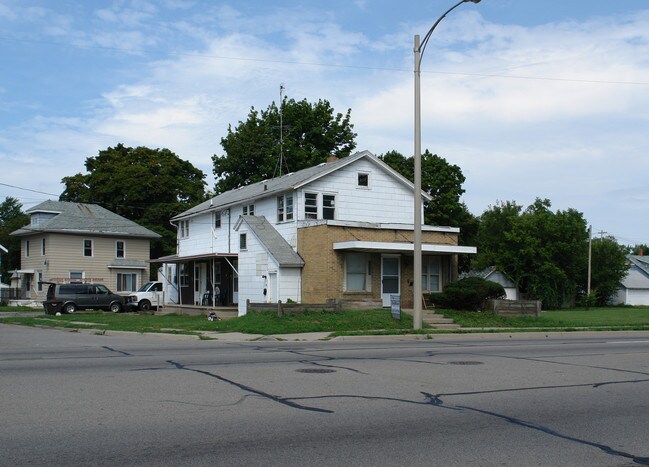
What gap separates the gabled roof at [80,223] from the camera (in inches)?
2080

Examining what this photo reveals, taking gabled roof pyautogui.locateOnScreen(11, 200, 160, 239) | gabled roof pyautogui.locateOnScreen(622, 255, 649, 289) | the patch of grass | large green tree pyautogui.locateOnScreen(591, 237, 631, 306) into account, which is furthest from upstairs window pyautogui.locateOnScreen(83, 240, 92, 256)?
gabled roof pyautogui.locateOnScreen(622, 255, 649, 289)

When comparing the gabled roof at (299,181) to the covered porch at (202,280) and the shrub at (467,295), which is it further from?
the shrub at (467,295)

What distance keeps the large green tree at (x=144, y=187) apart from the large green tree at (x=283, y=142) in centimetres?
750

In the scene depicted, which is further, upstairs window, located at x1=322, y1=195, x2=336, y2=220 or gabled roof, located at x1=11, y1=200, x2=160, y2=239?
gabled roof, located at x1=11, y1=200, x2=160, y2=239

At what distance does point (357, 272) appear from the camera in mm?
31125

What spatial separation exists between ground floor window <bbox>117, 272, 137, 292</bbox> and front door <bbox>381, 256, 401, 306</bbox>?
3031 centimetres

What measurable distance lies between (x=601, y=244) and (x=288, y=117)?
114 feet

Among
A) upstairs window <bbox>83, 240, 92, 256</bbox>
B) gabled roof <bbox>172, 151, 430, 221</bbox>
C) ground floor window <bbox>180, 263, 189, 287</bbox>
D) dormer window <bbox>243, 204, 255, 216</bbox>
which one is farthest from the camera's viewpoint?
upstairs window <bbox>83, 240, 92, 256</bbox>

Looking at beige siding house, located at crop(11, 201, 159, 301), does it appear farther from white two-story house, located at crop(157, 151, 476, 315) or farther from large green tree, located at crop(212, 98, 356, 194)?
white two-story house, located at crop(157, 151, 476, 315)

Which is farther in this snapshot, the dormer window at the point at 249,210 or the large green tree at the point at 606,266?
the large green tree at the point at 606,266

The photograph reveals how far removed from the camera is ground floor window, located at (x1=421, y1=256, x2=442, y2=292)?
32875 millimetres

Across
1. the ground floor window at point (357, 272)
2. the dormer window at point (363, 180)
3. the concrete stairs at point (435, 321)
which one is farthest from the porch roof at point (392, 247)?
the dormer window at point (363, 180)

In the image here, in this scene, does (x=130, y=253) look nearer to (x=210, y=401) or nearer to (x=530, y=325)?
(x=530, y=325)

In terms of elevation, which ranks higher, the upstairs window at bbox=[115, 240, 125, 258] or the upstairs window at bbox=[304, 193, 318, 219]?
the upstairs window at bbox=[304, 193, 318, 219]
